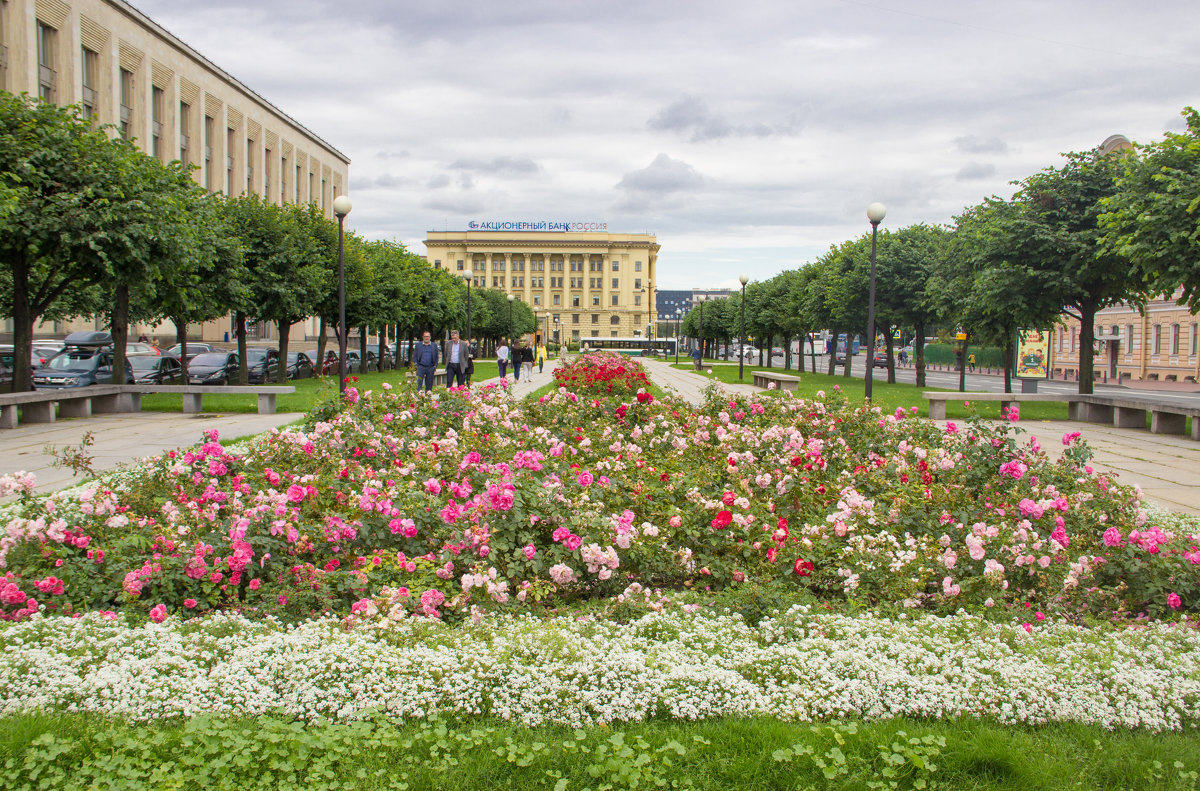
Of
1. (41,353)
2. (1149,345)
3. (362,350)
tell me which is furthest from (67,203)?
(1149,345)

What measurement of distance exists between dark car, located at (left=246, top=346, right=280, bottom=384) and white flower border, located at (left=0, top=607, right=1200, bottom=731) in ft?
86.2

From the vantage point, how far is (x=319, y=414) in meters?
9.12

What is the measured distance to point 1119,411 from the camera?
18531 millimetres

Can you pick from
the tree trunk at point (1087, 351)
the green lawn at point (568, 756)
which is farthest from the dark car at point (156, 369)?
the tree trunk at point (1087, 351)

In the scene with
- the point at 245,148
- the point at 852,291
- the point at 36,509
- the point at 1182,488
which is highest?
the point at 245,148

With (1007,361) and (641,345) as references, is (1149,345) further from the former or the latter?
(641,345)

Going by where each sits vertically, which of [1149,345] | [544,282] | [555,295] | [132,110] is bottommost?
[1149,345]

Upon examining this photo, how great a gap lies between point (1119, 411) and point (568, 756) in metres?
19.5

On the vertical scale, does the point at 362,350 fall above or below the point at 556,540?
above

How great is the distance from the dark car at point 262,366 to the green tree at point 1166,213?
2523 centimetres

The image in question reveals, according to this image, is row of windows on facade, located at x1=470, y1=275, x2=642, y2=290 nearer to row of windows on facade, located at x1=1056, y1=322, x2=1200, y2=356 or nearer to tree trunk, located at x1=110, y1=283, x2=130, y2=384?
row of windows on facade, located at x1=1056, y1=322, x2=1200, y2=356

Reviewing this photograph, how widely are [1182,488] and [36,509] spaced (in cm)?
1141

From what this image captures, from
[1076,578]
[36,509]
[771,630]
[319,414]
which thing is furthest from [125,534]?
[1076,578]

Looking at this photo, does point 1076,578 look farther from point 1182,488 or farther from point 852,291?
point 852,291
